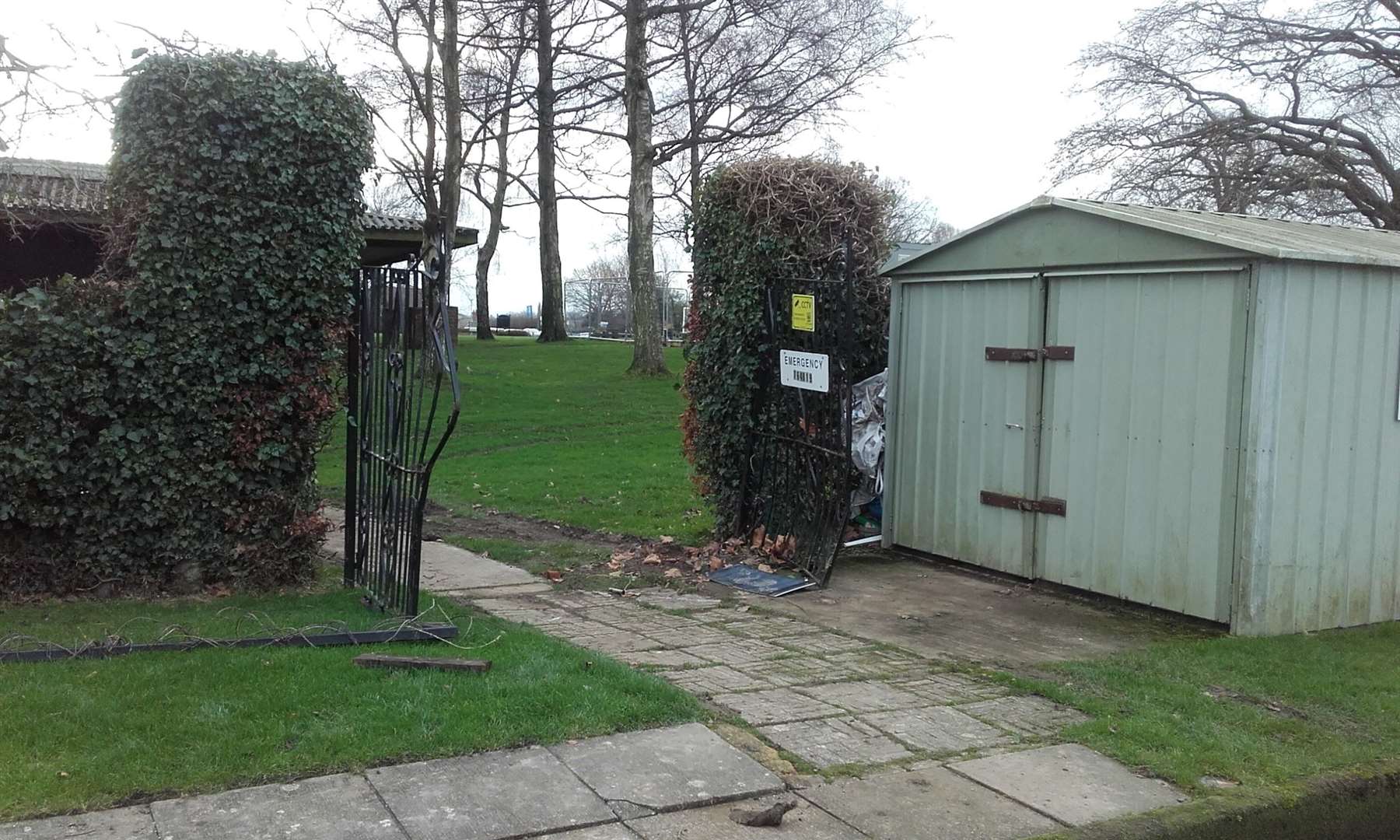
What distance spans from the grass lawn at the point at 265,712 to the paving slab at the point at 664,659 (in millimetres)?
244

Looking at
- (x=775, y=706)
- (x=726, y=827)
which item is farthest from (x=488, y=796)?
(x=775, y=706)

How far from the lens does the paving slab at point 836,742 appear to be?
479cm

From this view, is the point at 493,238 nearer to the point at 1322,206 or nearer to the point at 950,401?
the point at 1322,206

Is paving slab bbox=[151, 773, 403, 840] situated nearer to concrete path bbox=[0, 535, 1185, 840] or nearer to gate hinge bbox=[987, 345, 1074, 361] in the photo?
concrete path bbox=[0, 535, 1185, 840]

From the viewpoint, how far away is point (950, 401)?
29.2ft

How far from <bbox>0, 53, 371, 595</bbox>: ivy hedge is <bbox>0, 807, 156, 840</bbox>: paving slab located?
3508 millimetres

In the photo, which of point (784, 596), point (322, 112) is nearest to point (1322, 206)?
point (784, 596)

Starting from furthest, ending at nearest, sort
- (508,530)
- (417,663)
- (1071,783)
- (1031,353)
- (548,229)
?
(548,229)
(508,530)
(1031,353)
(417,663)
(1071,783)

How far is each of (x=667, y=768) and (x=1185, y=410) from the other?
168 inches

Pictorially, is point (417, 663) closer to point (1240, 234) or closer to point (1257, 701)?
point (1257, 701)

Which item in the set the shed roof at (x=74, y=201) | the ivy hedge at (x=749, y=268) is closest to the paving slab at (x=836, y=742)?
the ivy hedge at (x=749, y=268)

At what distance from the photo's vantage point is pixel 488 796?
421 centimetres

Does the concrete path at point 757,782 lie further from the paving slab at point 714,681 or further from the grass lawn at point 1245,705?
the grass lawn at point 1245,705

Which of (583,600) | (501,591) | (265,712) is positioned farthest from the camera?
(501,591)
